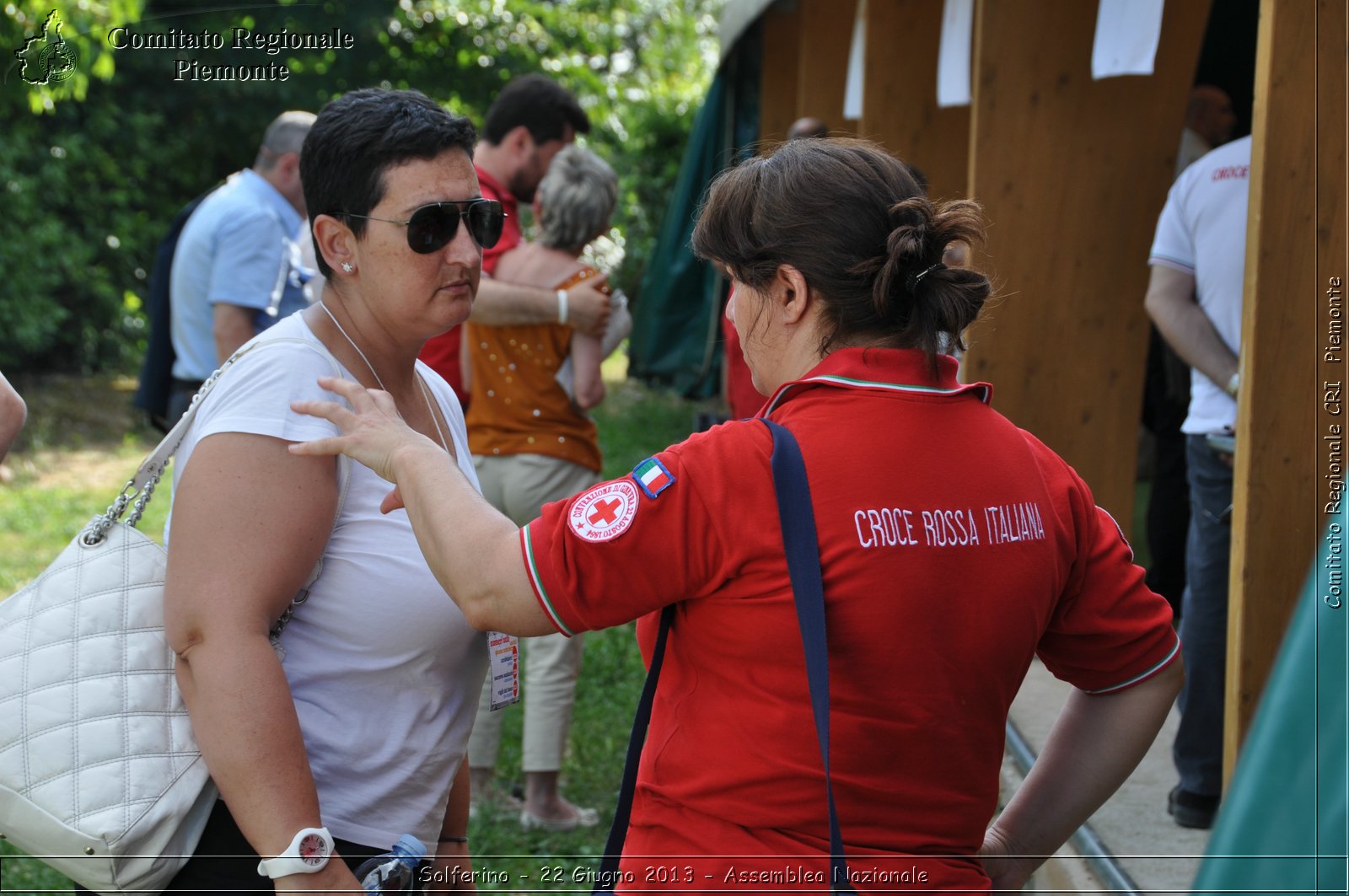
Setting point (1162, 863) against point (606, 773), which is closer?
point (1162, 863)

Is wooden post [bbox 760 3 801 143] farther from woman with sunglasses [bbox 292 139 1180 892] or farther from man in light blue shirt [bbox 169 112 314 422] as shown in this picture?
woman with sunglasses [bbox 292 139 1180 892]

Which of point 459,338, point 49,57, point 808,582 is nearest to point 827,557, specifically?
point 808,582

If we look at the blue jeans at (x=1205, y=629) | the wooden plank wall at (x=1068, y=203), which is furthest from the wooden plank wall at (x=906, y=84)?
the blue jeans at (x=1205, y=629)

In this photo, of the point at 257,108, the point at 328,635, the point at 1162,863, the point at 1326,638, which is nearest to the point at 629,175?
the point at 257,108

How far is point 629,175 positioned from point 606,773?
11.2m

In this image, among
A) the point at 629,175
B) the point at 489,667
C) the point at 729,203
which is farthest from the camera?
the point at 629,175

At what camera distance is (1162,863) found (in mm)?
3551

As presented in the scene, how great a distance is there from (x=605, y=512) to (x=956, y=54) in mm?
4301

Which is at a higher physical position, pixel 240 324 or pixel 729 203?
pixel 729 203

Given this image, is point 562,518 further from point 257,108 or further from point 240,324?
point 257,108

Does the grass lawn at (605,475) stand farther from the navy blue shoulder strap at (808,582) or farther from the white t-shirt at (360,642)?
the navy blue shoulder strap at (808,582)

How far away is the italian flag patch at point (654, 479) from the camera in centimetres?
153

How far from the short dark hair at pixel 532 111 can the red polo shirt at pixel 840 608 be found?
3370 millimetres

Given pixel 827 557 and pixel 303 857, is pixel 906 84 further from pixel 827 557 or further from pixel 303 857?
pixel 303 857
